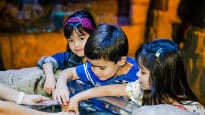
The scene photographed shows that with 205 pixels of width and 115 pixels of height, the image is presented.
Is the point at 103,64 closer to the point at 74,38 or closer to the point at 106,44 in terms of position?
the point at 106,44

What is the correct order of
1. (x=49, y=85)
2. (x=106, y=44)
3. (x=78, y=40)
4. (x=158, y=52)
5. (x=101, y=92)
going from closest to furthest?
(x=158, y=52), (x=106, y=44), (x=101, y=92), (x=49, y=85), (x=78, y=40)

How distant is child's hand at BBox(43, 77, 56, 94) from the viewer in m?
2.38

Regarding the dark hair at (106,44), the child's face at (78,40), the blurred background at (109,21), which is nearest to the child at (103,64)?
the dark hair at (106,44)

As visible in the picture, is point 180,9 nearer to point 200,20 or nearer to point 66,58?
point 200,20

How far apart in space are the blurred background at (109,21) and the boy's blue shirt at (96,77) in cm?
240

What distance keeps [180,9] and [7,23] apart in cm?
274

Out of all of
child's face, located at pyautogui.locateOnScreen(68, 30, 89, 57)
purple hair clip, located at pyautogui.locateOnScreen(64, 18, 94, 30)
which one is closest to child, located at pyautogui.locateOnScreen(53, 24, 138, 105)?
child's face, located at pyautogui.locateOnScreen(68, 30, 89, 57)

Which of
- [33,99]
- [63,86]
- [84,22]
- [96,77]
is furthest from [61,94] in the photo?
[84,22]

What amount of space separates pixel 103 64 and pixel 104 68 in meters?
0.04

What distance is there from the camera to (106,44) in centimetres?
214

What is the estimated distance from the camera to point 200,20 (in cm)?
493

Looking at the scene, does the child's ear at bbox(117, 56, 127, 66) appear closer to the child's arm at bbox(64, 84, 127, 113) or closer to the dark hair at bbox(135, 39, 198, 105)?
the child's arm at bbox(64, 84, 127, 113)

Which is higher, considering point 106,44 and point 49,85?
point 106,44

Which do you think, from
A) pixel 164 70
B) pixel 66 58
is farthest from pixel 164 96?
pixel 66 58
